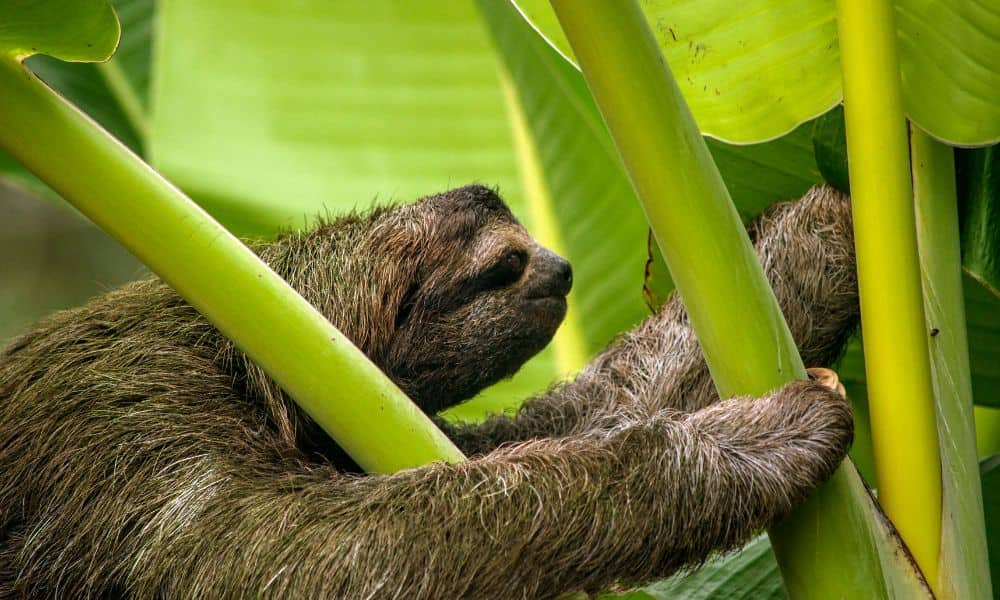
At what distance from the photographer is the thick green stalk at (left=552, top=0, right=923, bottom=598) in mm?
1952

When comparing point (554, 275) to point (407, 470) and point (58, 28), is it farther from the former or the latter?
point (58, 28)

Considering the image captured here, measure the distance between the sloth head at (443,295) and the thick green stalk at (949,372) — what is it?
1236mm

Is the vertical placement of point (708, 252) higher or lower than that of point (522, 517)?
higher

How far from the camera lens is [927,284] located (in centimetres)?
247

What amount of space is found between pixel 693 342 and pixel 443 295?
1.05m

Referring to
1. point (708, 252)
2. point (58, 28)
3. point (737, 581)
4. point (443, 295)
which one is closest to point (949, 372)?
point (708, 252)

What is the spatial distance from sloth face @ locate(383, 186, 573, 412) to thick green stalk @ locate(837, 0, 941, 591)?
1.36 metres

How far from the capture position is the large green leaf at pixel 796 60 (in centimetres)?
254

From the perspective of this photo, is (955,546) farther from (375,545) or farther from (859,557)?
(375,545)

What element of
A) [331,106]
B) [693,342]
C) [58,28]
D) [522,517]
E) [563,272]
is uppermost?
[58,28]

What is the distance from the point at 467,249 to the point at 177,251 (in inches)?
64.8

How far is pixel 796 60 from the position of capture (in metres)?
2.81

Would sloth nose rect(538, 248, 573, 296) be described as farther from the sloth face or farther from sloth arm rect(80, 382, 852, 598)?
sloth arm rect(80, 382, 852, 598)

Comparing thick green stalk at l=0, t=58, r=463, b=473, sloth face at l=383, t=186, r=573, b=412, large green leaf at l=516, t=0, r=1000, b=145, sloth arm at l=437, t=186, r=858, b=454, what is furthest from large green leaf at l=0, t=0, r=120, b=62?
sloth arm at l=437, t=186, r=858, b=454
